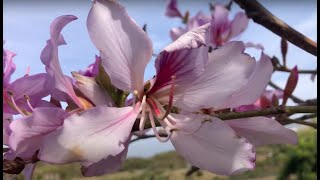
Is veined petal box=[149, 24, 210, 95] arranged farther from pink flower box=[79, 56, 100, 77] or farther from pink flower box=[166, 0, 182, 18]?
pink flower box=[166, 0, 182, 18]

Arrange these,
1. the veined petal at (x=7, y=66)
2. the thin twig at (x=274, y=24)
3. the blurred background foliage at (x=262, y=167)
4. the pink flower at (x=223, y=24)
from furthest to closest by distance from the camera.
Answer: the blurred background foliage at (x=262, y=167) < the pink flower at (x=223, y=24) < the thin twig at (x=274, y=24) < the veined petal at (x=7, y=66)

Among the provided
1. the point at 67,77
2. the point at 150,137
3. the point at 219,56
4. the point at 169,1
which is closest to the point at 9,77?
the point at 67,77

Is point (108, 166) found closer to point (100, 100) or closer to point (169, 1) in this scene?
point (100, 100)

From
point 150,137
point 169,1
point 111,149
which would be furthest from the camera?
point 169,1

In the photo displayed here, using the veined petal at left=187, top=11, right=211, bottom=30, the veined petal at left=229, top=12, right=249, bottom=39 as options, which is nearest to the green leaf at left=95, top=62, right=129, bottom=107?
the veined petal at left=187, top=11, right=211, bottom=30

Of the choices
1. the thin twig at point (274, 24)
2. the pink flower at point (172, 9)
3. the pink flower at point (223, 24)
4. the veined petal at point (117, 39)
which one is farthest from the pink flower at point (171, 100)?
the pink flower at point (172, 9)

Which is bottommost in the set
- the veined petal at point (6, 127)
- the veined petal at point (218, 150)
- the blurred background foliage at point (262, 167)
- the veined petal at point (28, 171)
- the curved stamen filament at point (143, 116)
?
the blurred background foliage at point (262, 167)

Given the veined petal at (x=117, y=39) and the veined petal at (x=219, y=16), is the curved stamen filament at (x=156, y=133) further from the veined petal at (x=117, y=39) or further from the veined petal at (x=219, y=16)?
the veined petal at (x=219, y=16)
